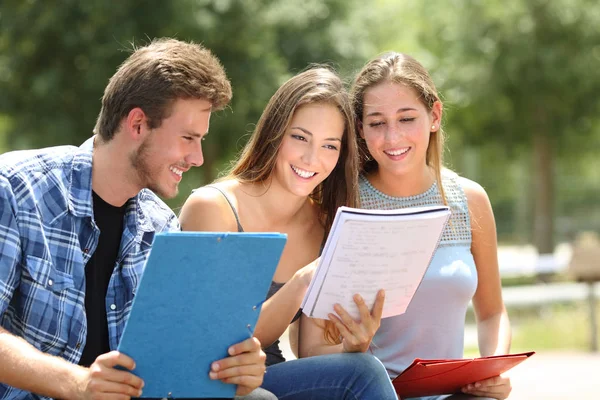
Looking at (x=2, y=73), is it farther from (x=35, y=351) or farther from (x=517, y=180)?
(x=517, y=180)

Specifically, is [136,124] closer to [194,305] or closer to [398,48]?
[194,305]

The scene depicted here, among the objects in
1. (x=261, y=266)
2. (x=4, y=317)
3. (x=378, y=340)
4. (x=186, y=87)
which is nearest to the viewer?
(x=261, y=266)

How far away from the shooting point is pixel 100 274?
2572mm

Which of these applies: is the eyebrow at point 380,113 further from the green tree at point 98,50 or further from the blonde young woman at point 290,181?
the green tree at point 98,50

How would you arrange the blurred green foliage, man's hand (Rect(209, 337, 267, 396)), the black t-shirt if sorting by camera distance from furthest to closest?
the blurred green foliage, the black t-shirt, man's hand (Rect(209, 337, 267, 396))

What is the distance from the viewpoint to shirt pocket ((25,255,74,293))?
7.73ft

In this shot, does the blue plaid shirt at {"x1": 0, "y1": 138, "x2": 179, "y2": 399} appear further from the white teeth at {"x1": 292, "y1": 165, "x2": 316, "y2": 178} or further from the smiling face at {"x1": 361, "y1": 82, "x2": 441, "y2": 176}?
the smiling face at {"x1": 361, "y1": 82, "x2": 441, "y2": 176}

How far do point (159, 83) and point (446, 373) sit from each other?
1217 mm

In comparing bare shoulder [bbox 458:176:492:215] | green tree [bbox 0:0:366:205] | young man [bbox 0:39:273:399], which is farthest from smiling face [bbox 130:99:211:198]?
green tree [bbox 0:0:366:205]

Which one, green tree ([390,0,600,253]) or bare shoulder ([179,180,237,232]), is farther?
green tree ([390,0,600,253])

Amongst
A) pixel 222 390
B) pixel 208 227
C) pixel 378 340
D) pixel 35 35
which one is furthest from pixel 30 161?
pixel 35 35

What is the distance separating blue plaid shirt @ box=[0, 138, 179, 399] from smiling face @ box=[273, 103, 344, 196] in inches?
27.1

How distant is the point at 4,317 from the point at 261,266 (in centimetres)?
76

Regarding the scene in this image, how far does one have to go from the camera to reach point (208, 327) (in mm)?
2146
